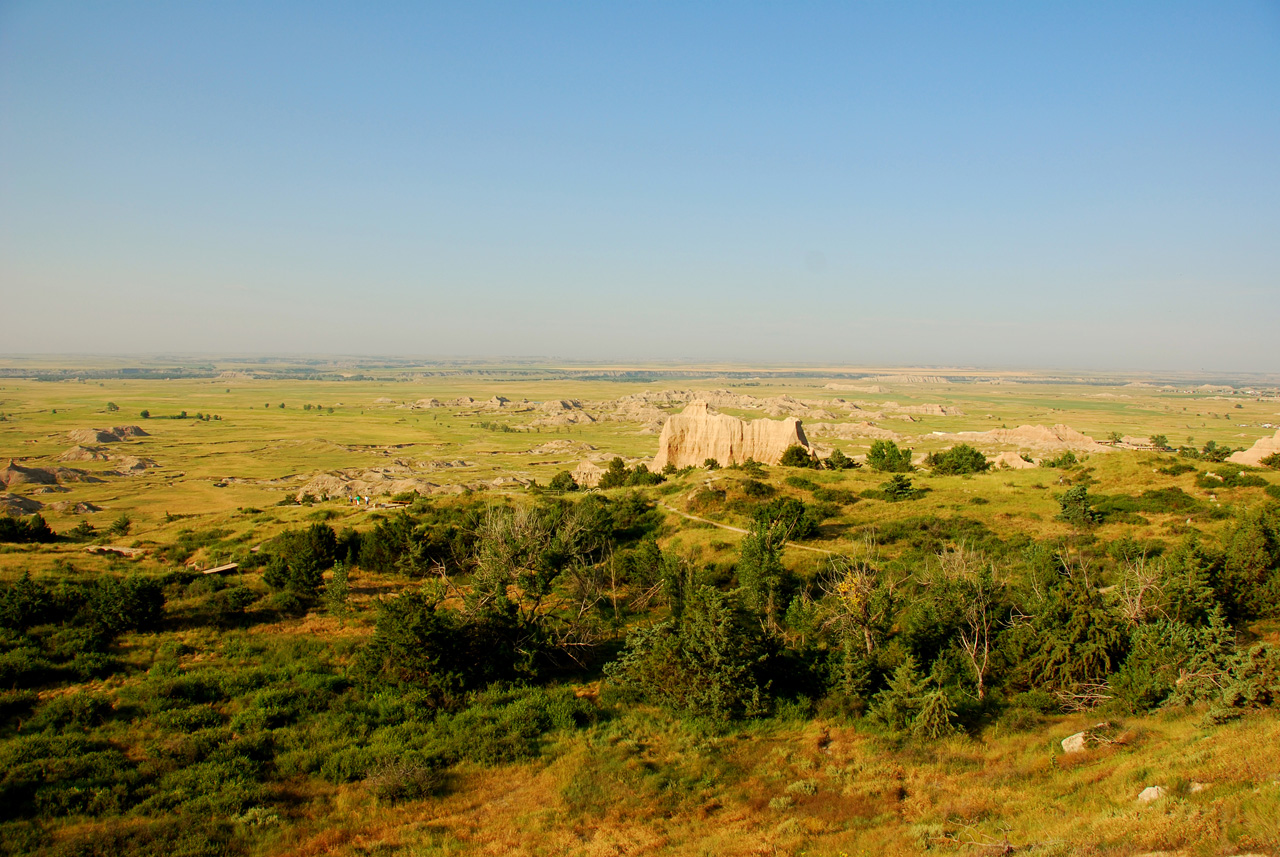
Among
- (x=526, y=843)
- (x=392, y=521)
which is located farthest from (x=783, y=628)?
(x=392, y=521)

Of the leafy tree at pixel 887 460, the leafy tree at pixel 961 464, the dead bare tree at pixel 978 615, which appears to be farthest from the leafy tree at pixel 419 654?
the leafy tree at pixel 961 464

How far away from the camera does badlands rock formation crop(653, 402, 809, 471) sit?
62.5m

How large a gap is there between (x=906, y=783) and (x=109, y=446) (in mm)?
127049

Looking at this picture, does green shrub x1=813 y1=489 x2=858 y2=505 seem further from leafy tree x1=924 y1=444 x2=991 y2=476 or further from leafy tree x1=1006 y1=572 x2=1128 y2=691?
leafy tree x1=1006 y1=572 x2=1128 y2=691

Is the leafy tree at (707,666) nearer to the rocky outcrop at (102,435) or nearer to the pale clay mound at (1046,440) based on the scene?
the pale clay mound at (1046,440)

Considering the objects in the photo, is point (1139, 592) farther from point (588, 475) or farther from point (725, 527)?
point (588, 475)

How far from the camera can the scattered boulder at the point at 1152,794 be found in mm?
10047

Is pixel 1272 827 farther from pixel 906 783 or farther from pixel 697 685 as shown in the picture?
pixel 697 685

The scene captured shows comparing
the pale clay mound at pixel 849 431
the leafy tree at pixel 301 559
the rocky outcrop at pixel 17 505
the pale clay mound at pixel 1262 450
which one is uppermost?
the pale clay mound at pixel 1262 450

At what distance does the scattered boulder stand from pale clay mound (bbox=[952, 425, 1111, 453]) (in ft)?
230

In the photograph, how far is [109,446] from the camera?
4003 inches

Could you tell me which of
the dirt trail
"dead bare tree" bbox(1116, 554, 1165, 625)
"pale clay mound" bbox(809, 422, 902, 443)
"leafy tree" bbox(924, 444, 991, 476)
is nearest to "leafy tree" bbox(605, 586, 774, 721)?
"dead bare tree" bbox(1116, 554, 1165, 625)

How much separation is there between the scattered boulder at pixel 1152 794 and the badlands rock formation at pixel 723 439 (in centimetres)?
5098

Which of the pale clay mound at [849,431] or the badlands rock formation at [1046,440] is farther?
the pale clay mound at [849,431]
